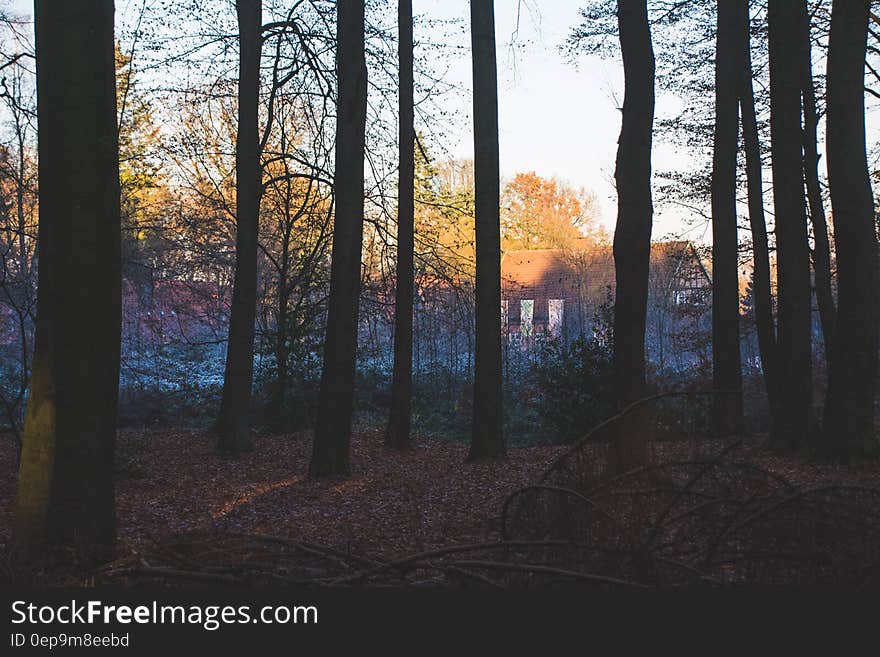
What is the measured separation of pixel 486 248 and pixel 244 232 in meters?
4.33

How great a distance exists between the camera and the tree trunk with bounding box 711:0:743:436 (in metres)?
11.9

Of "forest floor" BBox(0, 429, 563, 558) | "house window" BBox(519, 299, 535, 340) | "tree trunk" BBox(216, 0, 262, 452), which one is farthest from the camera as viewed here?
"house window" BBox(519, 299, 535, 340)

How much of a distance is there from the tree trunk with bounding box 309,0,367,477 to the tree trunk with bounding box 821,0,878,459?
5.88 meters

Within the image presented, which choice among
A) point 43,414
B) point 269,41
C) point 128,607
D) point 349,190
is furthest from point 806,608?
point 269,41

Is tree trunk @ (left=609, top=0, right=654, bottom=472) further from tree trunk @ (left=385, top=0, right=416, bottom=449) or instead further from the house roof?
the house roof

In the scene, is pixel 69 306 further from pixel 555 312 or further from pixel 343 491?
pixel 555 312

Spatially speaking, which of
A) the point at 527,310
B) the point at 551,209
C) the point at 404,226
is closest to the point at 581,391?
the point at 404,226

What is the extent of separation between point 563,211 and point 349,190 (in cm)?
2950

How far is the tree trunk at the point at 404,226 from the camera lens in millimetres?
13547

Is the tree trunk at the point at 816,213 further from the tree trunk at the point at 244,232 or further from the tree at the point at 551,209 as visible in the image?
the tree at the point at 551,209

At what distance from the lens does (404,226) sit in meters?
13.7

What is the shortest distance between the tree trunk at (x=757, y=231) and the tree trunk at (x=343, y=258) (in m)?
6.09

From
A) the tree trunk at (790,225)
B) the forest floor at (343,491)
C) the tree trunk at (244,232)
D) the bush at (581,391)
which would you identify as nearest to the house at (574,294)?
the bush at (581,391)

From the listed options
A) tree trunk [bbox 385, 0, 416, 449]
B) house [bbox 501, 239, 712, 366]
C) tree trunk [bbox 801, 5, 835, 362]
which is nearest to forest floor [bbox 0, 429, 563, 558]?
A: tree trunk [bbox 385, 0, 416, 449]
